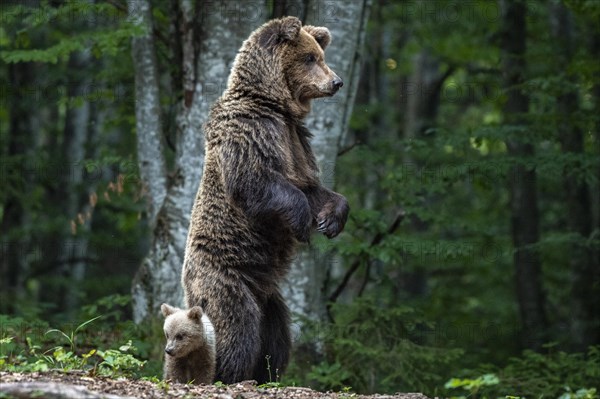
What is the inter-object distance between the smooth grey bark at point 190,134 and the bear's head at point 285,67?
2644 mm

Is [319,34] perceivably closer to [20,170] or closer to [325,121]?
[325,121]

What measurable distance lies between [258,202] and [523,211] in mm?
9423

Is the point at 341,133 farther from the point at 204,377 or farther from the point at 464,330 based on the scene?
the point at 464,330

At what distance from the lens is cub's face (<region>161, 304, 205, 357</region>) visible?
22.7ft

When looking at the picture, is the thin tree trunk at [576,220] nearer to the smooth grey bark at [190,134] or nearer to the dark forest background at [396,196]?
the dark forest background at [396,196]

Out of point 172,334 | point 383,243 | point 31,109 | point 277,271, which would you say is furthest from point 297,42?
point 31,109

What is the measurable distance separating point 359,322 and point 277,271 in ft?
10.7

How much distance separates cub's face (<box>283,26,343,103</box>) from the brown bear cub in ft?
6.47

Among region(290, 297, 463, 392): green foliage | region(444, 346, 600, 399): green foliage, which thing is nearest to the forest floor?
region(290, 297, 463, 392): green foliage

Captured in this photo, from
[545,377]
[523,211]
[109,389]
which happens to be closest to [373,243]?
[545,377]

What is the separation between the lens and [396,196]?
11562 mm

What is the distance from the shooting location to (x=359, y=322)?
10.7 metres

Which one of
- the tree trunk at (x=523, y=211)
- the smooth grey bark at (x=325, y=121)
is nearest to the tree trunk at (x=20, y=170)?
the smooth grey bark at (x=325, y=121)

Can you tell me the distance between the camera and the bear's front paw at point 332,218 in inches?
293
